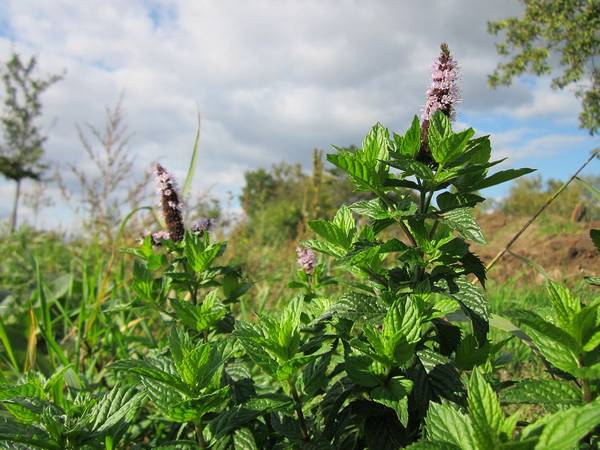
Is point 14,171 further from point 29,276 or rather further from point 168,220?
point 168,220

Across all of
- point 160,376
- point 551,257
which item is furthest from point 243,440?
point 551,257

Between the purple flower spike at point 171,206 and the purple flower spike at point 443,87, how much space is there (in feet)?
3.57

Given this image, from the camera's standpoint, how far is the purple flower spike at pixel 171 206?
6.41 ft

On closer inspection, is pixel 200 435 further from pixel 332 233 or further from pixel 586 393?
pixel 586 393

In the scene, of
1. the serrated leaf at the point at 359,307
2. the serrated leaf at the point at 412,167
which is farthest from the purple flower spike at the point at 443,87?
the serrated leaf at the point at 359,307

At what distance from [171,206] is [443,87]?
3.82ft

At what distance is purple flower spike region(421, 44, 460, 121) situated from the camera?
1.29 meters

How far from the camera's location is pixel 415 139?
118cm

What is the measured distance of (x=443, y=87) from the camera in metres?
1.29

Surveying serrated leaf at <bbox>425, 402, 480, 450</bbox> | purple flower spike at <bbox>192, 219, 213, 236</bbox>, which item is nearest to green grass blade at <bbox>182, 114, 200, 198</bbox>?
purple flower spike at <bbox>192, 219, 213, 236</bbox>

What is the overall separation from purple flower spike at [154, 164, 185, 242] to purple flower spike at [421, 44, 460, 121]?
3.57ft

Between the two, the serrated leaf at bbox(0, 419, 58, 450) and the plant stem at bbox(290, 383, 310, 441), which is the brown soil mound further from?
the serrated leaf at bbox(0, 419, 58, 450)

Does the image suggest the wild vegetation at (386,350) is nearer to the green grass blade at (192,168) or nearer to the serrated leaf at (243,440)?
the serrated leaf at (243,440)

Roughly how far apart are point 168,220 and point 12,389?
0.88m
